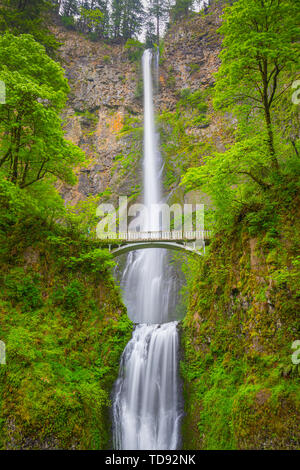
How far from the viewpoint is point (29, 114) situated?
8633 mm

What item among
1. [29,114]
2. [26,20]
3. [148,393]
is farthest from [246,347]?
[26,20]

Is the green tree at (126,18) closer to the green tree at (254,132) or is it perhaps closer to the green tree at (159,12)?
the green tree at (159,12)

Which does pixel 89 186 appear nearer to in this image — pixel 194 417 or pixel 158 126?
pixel 158 126

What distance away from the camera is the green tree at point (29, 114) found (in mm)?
8062

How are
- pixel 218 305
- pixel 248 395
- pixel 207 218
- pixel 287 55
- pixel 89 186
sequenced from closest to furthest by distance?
pixel 248 395 → pixel 287 55 → pixel 218 305 → pixel 207 218 → pixel 89 186

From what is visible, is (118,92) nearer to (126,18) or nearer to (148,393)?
(126,18)

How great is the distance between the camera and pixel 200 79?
30953 mm

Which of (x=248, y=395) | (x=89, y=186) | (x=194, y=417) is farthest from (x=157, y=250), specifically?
(x=248, y=395)

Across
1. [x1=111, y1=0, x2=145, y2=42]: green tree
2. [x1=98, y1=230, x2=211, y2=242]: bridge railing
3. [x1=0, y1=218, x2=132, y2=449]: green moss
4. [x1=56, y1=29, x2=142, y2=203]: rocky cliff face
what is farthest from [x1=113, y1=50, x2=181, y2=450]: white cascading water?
[x1=111, y1=0, x2=145, y2=42]: green tree

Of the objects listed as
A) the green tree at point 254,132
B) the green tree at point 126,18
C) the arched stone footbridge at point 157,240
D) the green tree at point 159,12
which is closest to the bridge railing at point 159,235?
the arched stone footbridge at point 157,240

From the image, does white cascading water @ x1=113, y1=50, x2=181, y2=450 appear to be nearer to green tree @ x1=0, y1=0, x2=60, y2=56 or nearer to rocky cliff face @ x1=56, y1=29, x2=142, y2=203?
green tree @ x1=0, y1=0, x2=60, y2=56
